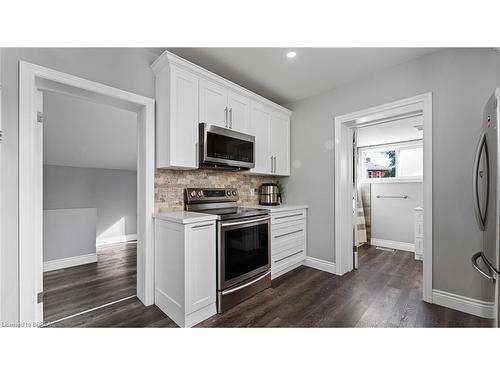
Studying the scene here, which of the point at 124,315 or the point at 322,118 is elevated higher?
the point at 322,118

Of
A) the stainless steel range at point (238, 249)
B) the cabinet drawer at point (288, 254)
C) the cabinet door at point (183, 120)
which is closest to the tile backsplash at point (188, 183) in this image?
the stainless steel range at point (238, 249)

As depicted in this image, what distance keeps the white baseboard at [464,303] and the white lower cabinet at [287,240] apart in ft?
4.80

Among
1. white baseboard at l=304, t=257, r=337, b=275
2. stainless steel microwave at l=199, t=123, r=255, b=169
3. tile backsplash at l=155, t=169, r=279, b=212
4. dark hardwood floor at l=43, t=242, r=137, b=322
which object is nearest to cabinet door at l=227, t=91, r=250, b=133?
stainless steel microwave at l=199, t=123, r=255, b=169

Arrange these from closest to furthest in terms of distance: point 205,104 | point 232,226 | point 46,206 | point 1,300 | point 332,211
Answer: point 1,300 < point 232,226 < point 205,104 < point 332,211 < point 46,206

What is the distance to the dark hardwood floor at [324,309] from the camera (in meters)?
1.77

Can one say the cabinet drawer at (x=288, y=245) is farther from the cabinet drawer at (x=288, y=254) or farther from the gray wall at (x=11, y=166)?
the gray wall at (x=11, y=166)

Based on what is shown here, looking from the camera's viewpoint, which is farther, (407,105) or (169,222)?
(407,105)

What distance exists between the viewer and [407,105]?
228cm

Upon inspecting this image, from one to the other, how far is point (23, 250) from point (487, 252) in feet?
10.3

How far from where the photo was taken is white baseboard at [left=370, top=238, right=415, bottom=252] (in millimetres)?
3967

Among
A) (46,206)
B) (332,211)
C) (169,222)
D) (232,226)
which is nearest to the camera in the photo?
(169,222)

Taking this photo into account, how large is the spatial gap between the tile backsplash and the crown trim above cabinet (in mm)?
216
